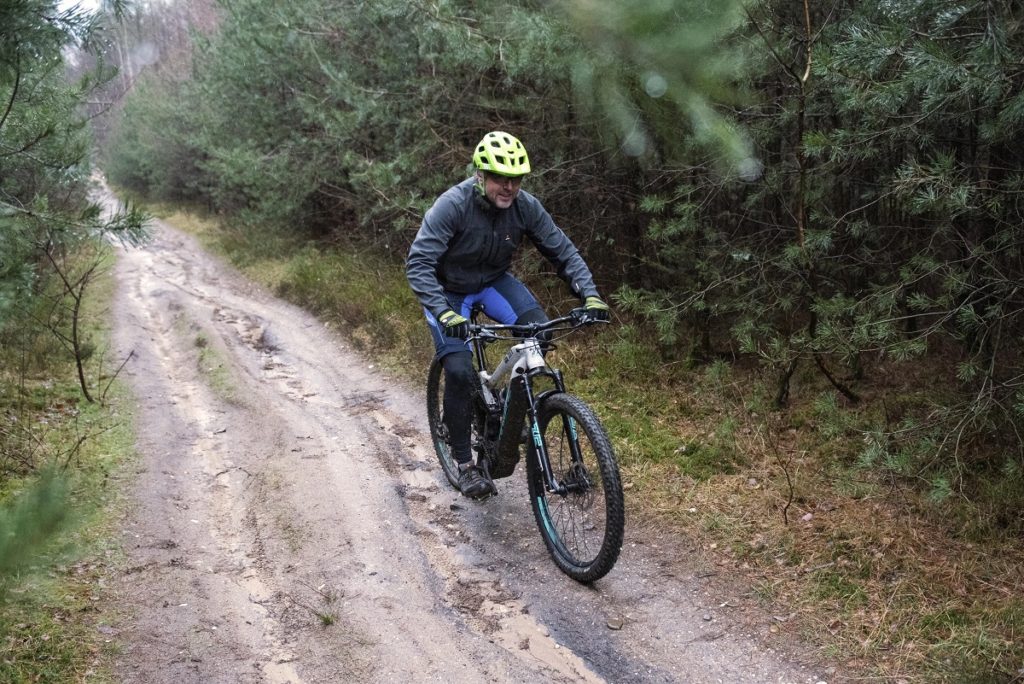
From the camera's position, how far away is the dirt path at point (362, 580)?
3.81 meters

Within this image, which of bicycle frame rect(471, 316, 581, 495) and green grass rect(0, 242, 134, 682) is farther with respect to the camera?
bicycle frame rect(471, 316, 581, 495)

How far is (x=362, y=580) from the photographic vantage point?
4562 millimetres

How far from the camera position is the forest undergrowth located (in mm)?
3850

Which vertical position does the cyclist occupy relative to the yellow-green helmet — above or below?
below

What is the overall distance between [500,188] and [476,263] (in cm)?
59

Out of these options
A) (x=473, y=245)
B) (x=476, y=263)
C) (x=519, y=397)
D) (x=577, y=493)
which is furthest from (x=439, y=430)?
(x=577, y=493)

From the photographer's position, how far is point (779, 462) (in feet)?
18.2

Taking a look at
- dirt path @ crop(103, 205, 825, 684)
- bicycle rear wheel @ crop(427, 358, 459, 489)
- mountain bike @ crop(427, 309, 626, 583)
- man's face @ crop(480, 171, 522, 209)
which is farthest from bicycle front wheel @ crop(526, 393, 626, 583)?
man's face @ crop(480, 171, 522, 209)

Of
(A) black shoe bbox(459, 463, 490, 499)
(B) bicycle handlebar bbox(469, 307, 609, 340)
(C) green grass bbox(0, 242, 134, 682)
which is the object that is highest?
(B) bicycle handlebar bbox(469, 307, 609, 340)

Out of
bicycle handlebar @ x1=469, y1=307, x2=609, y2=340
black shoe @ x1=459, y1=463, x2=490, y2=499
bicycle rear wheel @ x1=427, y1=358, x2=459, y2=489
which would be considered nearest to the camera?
bicycle handlebar @ x1=469, y1=307, x2=609, y2=340

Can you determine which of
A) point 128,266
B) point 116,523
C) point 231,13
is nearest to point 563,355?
point 116,523

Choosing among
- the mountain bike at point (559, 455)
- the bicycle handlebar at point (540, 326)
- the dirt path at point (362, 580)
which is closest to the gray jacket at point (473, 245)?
the bicycle handlebar at point (540, 326)

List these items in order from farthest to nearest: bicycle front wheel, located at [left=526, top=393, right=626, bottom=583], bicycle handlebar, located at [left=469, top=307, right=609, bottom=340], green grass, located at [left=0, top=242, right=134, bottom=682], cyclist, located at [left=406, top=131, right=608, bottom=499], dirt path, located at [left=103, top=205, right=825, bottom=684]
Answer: cyclist, located at [left=406, top=131, right=608, bottom=499] < bicycle handlebar, located at [left=469, top=307, right=609, bottom=340] < bicycle front wheel, located at [left=526, top=393, right=626, bottom=583] < dirt path, located at [left=103, top=205, right=825, bottom=684] < green grass, located at [left=0, top=242, right=134, bottom=682]

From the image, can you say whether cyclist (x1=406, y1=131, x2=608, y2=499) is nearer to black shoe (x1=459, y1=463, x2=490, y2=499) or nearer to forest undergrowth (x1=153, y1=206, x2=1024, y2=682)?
black shoe (x1=459, y1=463, x2=490, y2=499)
